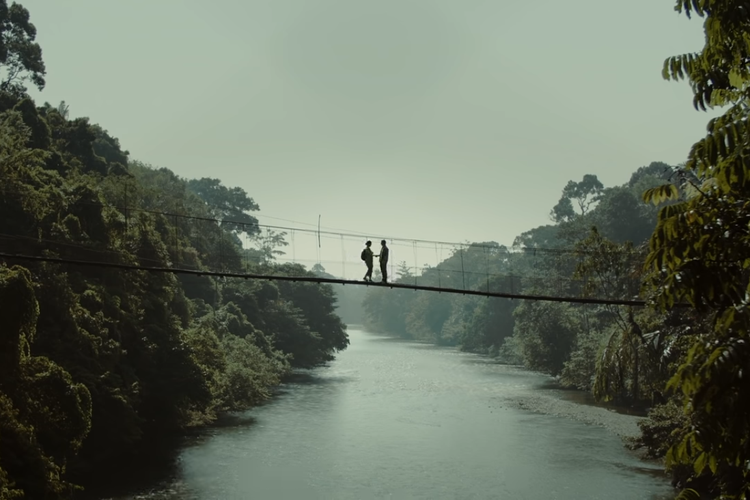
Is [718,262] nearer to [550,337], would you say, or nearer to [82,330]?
[82,330]

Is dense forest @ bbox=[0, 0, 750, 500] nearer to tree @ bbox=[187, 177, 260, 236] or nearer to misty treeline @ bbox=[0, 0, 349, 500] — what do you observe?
misty treeline @ bbox=[0, 0, 349, 500]

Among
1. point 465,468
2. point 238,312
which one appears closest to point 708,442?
point 465,468

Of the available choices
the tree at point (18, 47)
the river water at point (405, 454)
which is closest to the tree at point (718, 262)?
the river water at point (405, 454)

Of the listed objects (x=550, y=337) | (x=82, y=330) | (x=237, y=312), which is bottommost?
(x=550, y=337)

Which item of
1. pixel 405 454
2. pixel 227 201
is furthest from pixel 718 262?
pixel 227 201

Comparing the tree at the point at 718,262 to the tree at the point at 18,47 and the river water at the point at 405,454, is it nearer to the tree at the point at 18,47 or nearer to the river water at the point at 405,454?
the river water at the point at 405,454
